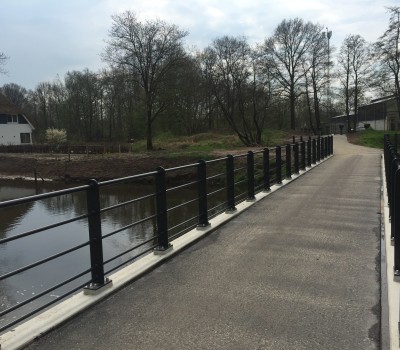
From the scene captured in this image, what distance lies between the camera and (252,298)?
14.4ft

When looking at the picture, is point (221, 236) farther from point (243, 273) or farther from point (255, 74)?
point (255, 74)

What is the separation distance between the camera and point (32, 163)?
45844 millimetres

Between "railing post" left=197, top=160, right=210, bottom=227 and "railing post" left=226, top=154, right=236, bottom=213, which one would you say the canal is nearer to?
"railing post" left=197, top=160, right=210, bottom=227

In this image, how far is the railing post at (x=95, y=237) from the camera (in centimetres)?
449

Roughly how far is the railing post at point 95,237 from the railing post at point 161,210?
1.31 m

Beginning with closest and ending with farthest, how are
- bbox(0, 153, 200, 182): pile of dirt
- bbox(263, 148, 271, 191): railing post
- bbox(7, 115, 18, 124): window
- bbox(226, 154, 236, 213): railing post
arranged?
bbox(226, 154, 236, 213): railing post < bbox(263, 148, 271, 191): railing post < bbox(0, 153, 200, 182): pile of dirt < bbox(7, 115, 18, 124): window

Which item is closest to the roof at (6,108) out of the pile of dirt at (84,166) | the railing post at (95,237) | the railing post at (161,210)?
the pile of dirt at (84,166)

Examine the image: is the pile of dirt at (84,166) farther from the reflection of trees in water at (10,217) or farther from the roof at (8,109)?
the roof at (8,109)

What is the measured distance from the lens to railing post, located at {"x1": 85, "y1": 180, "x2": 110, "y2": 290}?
4.49 metres

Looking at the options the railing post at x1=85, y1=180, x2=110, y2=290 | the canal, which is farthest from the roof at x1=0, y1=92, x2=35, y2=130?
the railing post at x1=85, y1=180, x2=110, y2=290

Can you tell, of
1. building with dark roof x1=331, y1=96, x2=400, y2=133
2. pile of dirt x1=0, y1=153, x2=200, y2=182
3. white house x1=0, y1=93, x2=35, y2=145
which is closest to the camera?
pile of dirt x1=0, y1=153, x2=200, y2=182

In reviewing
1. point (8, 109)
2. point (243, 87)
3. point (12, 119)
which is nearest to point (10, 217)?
point (243, 87)

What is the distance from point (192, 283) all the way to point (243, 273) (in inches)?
25.8

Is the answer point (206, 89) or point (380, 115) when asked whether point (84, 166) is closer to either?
point (206, 89)
